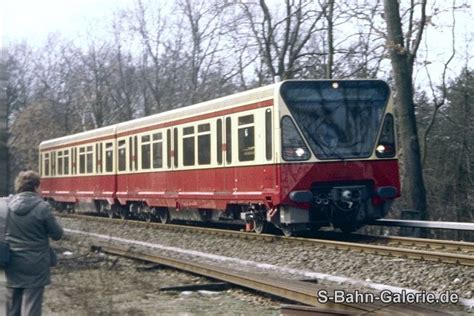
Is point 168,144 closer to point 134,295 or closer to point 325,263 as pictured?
point 325,263

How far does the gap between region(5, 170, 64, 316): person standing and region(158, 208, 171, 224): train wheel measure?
16.1m

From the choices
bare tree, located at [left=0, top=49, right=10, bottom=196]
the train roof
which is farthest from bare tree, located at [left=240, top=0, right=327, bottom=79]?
bare tree, located at [left=0, top=49, right=10, bottom=196]

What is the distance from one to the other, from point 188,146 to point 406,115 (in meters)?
5.98

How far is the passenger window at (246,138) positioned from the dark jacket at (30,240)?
9920 millimetres

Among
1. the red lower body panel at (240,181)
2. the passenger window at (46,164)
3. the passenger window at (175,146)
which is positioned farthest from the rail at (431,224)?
the passenger window at (46,164)

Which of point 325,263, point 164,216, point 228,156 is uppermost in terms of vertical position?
point 228,156

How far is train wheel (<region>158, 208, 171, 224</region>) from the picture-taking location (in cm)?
2343

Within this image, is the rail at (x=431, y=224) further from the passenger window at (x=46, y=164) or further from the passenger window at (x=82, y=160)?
the passenger window at (x=46, y=164)

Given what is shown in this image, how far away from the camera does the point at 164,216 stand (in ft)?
77.3

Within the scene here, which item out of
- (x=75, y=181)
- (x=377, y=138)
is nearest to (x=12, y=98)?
(x=75, y=181)

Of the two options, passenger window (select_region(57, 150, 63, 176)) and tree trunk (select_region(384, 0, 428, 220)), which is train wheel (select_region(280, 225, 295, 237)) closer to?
tree trunk (select_region(384, 0, 428, 220))

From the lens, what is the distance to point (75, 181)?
31406 millimetres

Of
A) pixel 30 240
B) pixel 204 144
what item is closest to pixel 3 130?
pixel 30 240

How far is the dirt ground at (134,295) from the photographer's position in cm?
927
